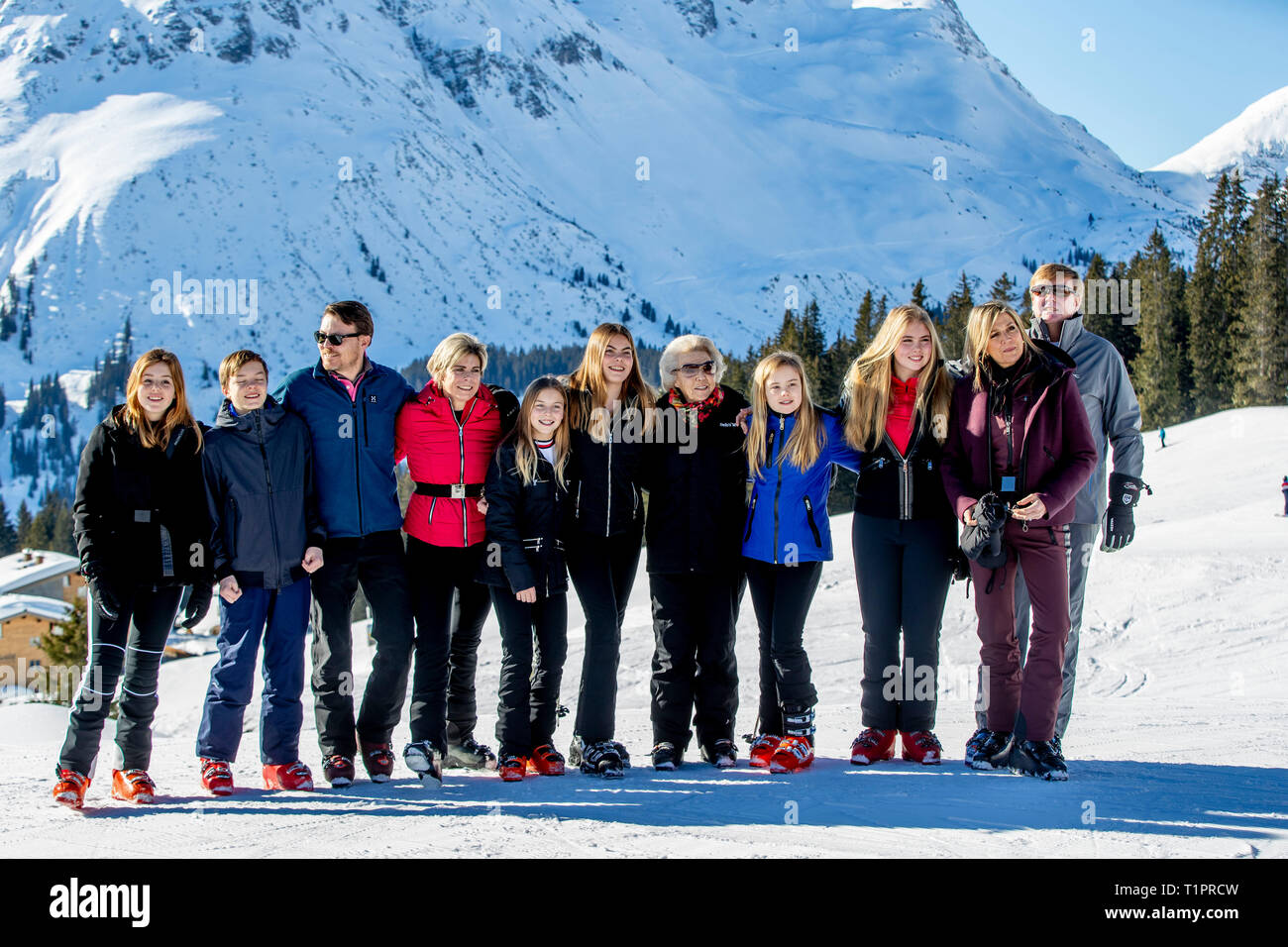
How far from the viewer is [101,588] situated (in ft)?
17.3

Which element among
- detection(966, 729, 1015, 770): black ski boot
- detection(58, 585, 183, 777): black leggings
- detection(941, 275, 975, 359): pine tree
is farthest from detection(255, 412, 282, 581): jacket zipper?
detection(941, 275, 975, 359): pine tree

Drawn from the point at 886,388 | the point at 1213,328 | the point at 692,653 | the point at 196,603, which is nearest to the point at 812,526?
the point at 886,388

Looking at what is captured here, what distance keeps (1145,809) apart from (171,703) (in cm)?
1701

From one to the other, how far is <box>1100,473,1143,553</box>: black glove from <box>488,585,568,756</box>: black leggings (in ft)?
9.20

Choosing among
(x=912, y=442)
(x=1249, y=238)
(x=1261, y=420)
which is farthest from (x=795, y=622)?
(x=1249, y=238)

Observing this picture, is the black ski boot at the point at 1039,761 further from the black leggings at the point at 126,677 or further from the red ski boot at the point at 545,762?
the black leggings at the point at 126,677

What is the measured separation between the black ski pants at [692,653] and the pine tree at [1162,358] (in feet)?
164

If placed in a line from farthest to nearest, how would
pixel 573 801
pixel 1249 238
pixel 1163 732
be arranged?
pixel 1249 238 < pixel 1163 732 < pixel 573 801

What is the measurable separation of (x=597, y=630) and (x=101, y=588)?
2417mm

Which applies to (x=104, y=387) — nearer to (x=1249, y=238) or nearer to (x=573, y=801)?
(x=1249, y=238)

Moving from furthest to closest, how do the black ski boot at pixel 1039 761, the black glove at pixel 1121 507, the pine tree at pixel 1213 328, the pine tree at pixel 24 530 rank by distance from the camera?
the pine tree at pixel 24 530, the pine tree at pixel 1213 328, the black glove at pixel 1121 507, the black ski boot at pixel 1039 761

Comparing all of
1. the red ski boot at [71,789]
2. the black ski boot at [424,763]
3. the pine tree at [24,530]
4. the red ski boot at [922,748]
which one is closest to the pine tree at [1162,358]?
the red ski boot at [922,748]

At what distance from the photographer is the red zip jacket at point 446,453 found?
573cm

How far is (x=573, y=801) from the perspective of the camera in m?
4.97
